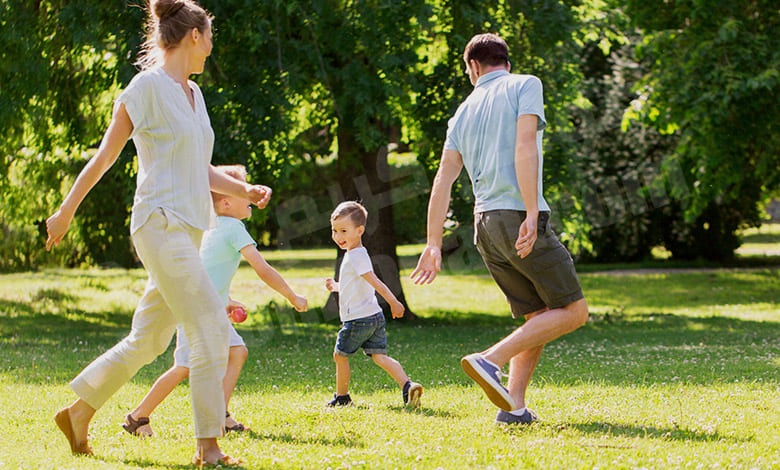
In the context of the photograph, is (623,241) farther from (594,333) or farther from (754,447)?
(754,447)

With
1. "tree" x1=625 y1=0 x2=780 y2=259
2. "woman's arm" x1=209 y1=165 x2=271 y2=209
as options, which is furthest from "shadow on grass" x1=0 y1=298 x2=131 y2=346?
"tree" x1=625 y1=0 x2=780 y2=259

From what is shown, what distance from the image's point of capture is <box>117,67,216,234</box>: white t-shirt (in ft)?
13.1

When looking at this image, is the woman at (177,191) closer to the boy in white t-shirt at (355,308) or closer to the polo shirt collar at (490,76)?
the polo shirt collar at (490,76)

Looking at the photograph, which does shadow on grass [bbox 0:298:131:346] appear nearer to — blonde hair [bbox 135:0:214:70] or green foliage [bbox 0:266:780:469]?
green foliage [bbox 0:266:780:469]

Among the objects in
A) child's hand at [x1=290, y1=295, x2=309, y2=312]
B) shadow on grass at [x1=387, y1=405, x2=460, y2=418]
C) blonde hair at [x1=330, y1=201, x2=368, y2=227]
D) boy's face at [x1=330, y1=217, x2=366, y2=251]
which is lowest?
shadow on grass at [x1=387, y1=405, x2=460, y2=418]

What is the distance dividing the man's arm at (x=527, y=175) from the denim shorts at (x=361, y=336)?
5.93 ft

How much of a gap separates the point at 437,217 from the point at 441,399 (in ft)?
6.33

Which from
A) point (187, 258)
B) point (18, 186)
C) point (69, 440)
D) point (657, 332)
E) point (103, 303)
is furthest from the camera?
point (103, 303)

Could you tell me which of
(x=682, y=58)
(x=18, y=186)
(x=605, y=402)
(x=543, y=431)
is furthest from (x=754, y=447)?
(x=18, y=186)

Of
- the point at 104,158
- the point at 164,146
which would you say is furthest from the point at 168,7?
the point at 104,158

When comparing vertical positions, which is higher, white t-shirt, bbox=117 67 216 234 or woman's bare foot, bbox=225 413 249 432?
white t-shirt, bbox=117 67 216 234

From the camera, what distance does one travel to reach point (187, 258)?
399cm

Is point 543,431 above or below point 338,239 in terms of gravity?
below

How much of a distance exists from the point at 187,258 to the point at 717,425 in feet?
11.0
